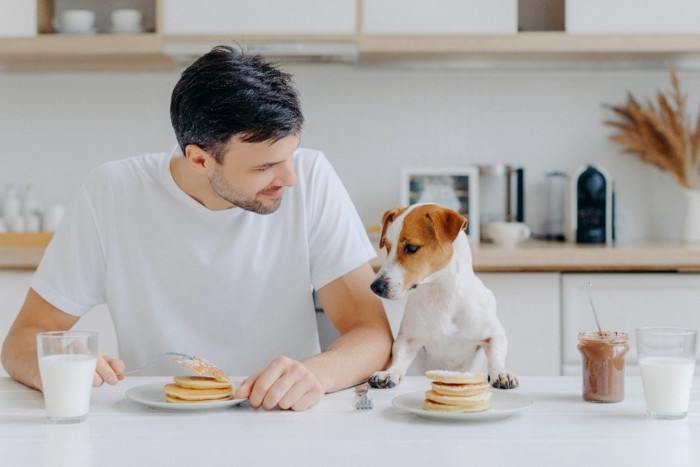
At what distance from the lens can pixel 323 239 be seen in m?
1.76

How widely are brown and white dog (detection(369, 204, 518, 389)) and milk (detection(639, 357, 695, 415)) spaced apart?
36cm

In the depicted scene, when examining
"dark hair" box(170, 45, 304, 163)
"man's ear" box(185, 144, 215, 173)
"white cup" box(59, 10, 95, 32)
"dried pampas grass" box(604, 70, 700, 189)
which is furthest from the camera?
"dried pampas grass" box(604, 70, 700, 189)

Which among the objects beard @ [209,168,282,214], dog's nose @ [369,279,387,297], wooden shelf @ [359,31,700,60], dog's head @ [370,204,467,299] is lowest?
dog's nose @ [369,279,387,297]

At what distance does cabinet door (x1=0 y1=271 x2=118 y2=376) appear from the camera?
279cm

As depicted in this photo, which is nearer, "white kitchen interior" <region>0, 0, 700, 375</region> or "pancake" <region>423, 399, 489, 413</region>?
"pancake" <region>423, 399, 489, 413</region>

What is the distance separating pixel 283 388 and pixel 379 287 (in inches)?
14.8

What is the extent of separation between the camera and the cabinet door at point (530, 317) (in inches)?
109

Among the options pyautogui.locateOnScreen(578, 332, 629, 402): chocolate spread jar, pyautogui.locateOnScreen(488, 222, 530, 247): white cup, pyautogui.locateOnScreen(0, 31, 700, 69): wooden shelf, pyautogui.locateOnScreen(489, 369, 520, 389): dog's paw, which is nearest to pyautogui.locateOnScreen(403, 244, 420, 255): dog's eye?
pyautogui.locateOnScreen(489, 369, 520, 389): dog's paw

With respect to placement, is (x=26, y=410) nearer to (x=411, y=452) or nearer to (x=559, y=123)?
(x=411, y=452)

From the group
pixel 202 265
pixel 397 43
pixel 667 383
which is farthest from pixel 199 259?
pixel 397 43

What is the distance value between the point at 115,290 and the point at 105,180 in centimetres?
22

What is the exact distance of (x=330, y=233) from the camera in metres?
1.76

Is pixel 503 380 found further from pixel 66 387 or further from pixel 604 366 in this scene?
pixel 66 387

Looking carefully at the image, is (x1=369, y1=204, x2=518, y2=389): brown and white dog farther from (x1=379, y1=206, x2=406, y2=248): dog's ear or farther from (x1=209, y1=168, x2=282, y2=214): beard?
(x1=209, y1=168, x2=282, y2=214): beard
